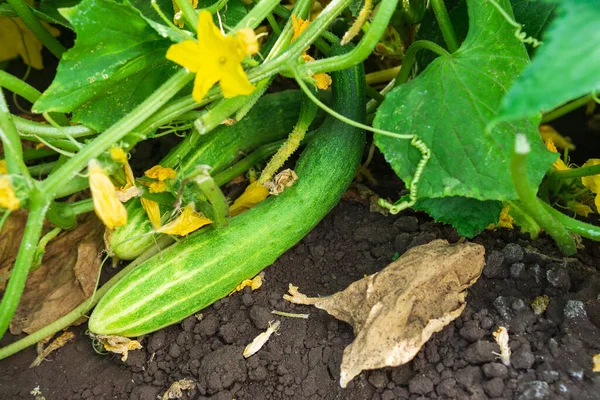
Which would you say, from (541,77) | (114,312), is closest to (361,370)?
(114,312)

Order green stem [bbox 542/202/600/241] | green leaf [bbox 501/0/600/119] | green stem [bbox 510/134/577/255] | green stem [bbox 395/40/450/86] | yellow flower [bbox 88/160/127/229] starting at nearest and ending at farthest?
green leaf [bbox 501/0/600/119] < green stem [bbox 510/134/577/255] < yellow flower [bbox 88/160/127/229] < green stem [bbox 542/202/600/241] < green stem [bbox 395/40/450/86]

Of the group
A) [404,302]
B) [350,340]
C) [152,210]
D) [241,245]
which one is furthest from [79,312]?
[404,302]

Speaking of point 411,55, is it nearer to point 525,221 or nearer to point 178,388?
point 525,221

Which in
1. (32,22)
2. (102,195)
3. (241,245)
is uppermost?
(32,22)

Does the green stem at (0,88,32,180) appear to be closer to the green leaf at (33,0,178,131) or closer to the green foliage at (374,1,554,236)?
the green leaf at (33,0,178,131)

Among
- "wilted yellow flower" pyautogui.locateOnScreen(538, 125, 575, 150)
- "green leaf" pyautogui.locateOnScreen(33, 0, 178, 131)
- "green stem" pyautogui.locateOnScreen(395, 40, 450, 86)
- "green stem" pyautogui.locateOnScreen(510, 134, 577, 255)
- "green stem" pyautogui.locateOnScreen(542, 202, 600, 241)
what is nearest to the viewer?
"green stem" pyautogui.locateOnScreen(510, 134, 577, 255)

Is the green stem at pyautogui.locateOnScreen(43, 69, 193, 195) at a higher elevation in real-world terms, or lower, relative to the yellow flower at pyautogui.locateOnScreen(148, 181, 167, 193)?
higher

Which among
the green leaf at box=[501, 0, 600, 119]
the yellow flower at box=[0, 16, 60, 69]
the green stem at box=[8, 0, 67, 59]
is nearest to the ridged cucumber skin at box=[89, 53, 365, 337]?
the green stem at box=[8, 0, 67, 59]
